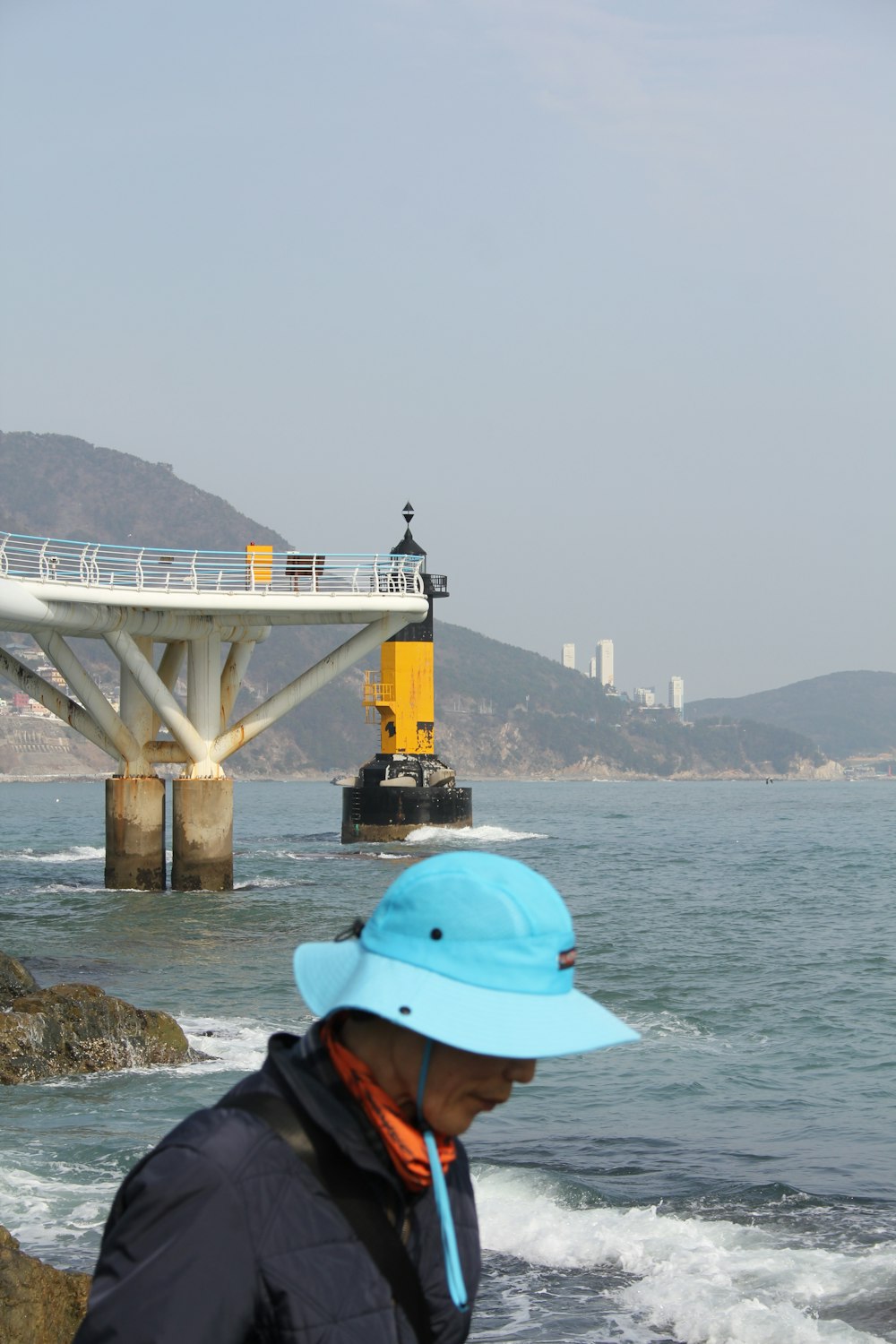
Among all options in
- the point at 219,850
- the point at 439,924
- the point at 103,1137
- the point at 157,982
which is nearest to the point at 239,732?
the point at 219,850

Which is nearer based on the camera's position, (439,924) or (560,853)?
(439,924)

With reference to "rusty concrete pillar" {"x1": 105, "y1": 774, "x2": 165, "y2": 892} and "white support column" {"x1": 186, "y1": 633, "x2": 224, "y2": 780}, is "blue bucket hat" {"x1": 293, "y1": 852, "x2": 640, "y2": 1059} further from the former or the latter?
"white support column" {"x1": 186, "y1": 633, "x2": 224, "y2": 780}

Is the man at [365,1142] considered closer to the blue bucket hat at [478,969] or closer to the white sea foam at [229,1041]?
the blue bucket hat at [478,969]

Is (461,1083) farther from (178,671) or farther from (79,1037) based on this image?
(178,671)

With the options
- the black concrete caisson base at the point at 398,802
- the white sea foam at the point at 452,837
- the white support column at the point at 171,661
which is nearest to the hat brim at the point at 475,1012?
the white support column at the point at 171,661

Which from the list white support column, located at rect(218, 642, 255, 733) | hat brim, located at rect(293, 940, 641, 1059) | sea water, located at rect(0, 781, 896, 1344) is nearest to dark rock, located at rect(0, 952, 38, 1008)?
sea water, located at rect(0, 781, 896, 1344)

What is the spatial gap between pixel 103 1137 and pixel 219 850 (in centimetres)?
2207

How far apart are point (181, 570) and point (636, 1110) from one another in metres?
21.1

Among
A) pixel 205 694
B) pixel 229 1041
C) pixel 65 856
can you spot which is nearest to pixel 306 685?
pixel 205 694

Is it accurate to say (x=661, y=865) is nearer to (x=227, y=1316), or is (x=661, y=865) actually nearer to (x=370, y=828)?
(x=370, y=828)

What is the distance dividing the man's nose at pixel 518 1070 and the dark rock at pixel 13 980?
14.9 metres

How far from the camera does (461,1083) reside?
2256mm

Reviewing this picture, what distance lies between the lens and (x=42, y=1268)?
21.9 feet

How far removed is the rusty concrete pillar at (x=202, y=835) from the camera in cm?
3344
